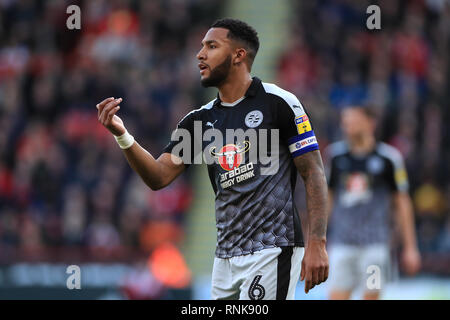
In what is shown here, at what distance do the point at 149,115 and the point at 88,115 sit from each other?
1.26 metres

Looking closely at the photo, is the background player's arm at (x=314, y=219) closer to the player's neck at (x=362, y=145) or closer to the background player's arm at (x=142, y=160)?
the background player's arm at (x=142, y=160)

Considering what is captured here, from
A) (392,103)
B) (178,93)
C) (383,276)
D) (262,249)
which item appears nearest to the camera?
(262,249)

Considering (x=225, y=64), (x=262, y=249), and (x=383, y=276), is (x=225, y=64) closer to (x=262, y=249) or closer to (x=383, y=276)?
(x=262, y=249)

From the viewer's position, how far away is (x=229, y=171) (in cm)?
562

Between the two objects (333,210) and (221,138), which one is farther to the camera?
(333,210)

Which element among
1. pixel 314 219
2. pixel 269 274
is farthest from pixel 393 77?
pixel 269 274

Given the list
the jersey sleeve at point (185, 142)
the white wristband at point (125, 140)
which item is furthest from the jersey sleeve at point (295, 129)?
the white wristband at point (125, 140)

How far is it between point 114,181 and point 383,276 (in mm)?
6845

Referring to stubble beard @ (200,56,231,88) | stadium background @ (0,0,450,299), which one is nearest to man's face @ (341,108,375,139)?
stadium background @ (0,0,450,299)

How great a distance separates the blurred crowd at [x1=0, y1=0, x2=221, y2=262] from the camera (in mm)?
14680

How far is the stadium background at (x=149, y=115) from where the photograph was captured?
44.3ft

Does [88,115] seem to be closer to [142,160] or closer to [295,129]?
[142,160]

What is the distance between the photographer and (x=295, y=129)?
5520 mm
